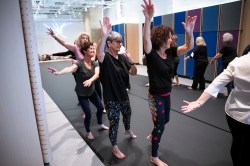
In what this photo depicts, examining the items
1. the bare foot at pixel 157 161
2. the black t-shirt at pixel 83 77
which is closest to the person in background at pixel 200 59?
the black t-shirt at pixel 83 77

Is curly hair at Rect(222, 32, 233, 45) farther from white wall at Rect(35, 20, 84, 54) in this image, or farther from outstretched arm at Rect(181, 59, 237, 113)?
white wall at Rect(35, 20, 84, 54)

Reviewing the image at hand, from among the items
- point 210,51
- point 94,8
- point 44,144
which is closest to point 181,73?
point 210,51

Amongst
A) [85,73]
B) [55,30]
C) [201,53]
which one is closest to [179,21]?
[201,53]

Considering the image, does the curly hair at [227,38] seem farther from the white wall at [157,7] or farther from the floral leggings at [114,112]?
the floral leggings at [114,112]

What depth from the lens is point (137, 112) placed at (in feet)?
12.0

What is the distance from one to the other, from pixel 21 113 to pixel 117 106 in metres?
0.95

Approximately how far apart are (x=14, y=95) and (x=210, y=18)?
5.48 meters

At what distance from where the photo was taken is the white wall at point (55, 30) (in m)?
14.2

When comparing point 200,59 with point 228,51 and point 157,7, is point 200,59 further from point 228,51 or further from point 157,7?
point 157,7

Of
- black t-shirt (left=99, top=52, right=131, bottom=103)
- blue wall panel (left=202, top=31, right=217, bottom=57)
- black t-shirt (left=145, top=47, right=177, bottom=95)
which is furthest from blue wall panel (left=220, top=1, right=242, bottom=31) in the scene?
black t-shirt (left=99, top=52, right=131, bottom=103)

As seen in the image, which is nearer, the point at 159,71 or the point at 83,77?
the point at 159,71

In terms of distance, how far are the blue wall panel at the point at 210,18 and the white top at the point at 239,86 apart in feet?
15.0

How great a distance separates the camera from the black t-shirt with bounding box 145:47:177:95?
6.05 feet

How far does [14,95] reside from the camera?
158cm
